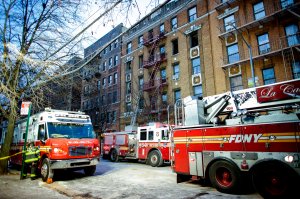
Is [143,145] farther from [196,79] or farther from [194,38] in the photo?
[194,38]

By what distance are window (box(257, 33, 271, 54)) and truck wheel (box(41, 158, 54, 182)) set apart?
1895cm

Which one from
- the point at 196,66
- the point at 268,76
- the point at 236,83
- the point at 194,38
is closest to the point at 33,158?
the point at 236,83

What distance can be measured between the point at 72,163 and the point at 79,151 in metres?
0.62

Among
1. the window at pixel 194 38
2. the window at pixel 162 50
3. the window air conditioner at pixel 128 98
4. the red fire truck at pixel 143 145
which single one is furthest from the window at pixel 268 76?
the window air conditioner at pixel 128 98

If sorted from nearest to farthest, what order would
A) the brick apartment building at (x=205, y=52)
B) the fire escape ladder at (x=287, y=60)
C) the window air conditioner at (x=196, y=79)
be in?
the fire escape ladder at (x=287, y=60) → the brick apartment building at (x=205, y=52) → the window air conditioner at (x=196, y=79)

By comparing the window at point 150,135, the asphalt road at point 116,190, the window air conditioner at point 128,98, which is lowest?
the asphalt road at point 116,190

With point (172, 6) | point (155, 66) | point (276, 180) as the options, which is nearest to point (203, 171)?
point (276, 180)

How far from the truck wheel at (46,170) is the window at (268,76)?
18.0 m

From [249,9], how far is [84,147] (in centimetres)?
1982

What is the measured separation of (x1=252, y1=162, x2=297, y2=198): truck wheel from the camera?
511cm

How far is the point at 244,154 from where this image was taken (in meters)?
6.02

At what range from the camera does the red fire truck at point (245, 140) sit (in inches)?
209

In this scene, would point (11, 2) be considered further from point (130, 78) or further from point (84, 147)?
point (130, 78)

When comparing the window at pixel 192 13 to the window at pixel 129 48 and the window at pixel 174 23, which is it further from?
the window at pixel 129 48
